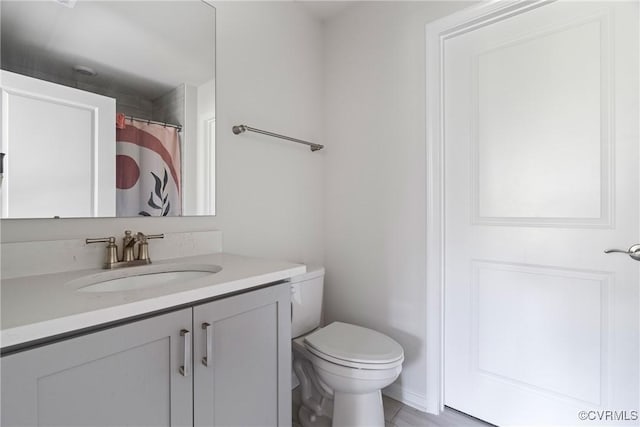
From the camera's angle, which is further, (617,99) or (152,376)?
(617,99)

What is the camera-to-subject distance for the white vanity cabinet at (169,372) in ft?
1.91

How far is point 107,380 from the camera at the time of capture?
26.1 inches

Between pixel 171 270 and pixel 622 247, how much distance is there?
5.62 feet

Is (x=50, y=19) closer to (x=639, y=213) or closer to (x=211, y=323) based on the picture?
(x=211, y=323)

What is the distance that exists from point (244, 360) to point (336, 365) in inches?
20.3

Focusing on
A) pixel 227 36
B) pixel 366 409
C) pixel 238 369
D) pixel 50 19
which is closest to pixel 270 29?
pixel 227 36

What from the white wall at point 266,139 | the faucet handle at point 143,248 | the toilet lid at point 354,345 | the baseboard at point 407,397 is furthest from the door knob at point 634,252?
the faucet handle at point 143,248

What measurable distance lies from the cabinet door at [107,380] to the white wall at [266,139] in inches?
22.4

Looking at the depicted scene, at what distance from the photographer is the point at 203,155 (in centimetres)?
138

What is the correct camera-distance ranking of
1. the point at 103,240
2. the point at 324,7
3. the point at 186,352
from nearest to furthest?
1. the point at 186,352
2. the point at 103,240
3. the point at 324,7

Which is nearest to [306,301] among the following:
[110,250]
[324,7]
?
[110,250]

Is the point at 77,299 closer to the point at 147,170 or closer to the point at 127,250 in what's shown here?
the point at 127,250

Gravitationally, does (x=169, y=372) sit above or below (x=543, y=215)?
below

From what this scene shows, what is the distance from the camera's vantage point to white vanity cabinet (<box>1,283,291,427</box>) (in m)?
0.58
